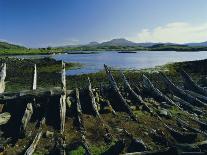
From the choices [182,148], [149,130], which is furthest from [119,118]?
[182,148]

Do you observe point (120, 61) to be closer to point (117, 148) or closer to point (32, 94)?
point (32, 94)

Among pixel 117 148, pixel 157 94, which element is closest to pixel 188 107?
pixel 157 94

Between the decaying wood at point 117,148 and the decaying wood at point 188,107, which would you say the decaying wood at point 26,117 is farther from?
the decaying wood at point 188,107

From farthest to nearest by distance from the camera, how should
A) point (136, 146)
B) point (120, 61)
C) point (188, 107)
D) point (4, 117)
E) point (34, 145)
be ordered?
point (120, 61) → point (188, 107) → point (4, 117) → point (34, 145) → point (136, 146)

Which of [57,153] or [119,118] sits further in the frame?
[119,118]

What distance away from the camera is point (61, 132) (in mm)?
19156

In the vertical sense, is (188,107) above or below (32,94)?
below

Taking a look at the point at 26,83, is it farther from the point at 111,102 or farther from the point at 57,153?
the point at 57,153

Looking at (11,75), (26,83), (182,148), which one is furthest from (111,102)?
(11,75)

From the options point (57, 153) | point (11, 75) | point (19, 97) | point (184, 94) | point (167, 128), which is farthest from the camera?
point (11, 75)

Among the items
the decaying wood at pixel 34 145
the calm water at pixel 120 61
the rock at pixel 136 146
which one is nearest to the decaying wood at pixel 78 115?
the decaying wood at pixel 34 145

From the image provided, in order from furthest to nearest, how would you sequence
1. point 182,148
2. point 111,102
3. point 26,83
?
point 26,83 < point 111,102 < point 182,148

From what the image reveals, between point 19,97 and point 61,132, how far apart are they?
3.40 metres

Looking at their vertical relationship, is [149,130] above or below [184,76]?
below
